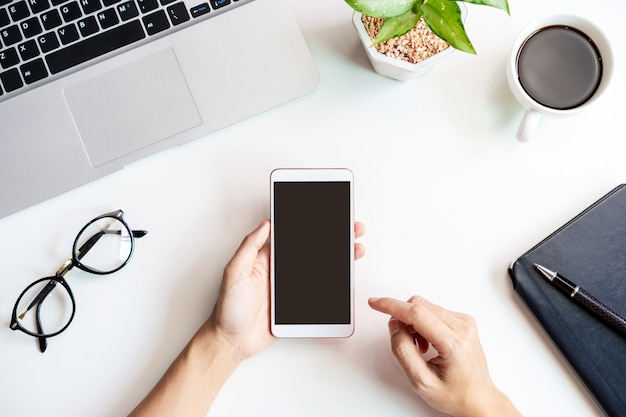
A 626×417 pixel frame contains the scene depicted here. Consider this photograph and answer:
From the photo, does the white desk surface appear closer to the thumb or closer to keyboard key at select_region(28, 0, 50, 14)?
the thumb

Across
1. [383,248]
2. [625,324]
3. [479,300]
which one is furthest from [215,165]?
[625,324]

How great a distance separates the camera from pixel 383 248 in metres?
0.75

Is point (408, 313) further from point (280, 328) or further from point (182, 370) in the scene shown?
point (182, 370)

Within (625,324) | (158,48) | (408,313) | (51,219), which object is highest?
(158,48)

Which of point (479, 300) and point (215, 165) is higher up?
point (215, 165)

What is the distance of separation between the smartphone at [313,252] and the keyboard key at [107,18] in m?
0.32

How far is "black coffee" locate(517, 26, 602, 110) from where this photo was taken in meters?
0.69

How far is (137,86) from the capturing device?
730mm

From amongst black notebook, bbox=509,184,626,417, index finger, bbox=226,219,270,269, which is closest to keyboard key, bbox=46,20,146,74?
index finger, bbox=226,219,270,269

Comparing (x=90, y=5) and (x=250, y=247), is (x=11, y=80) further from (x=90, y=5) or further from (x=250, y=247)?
(x=250, y=247)

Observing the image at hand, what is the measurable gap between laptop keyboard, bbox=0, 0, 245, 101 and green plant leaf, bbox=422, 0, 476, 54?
33cm

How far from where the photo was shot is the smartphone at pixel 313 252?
0.72m

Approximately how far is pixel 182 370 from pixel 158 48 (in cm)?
47

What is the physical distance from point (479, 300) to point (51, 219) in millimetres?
658
